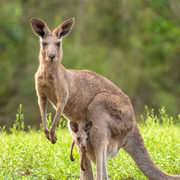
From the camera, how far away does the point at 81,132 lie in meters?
6.00

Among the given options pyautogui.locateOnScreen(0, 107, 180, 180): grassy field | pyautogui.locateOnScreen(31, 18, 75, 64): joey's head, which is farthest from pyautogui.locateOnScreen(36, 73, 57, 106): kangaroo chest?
pyautogui.locateOnScreen(0, 107, 180, 180): grassy field

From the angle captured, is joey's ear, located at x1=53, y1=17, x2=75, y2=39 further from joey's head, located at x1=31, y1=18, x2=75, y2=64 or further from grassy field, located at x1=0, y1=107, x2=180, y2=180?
grassy field, located at x1=0, y1=107, x2=180, y2=180

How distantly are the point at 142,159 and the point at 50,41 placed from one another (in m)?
1.87

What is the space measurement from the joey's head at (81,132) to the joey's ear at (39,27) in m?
1.22

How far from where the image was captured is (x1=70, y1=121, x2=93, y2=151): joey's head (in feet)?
19.5

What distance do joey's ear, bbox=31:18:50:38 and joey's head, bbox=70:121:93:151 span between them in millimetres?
1216

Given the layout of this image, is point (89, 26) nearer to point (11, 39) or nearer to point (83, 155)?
point (11, 39)

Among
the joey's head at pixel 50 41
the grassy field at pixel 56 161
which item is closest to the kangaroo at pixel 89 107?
the joey's head at pixel 50 41

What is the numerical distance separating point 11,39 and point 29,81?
9.16 feet

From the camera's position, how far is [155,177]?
19.8 feet

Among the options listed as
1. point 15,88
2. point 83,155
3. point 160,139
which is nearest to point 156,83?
point 15,88

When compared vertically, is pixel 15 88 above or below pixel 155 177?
above

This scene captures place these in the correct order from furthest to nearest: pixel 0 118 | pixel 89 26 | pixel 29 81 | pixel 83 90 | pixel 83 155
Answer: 1. pixel 89 26
2. pixel 29 81
3. pixel 0 118
4. pixel 83 90
5. pixel 83 155

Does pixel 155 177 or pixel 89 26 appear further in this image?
pixel 89 26
